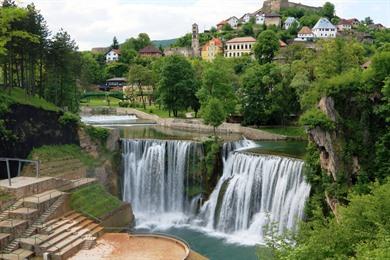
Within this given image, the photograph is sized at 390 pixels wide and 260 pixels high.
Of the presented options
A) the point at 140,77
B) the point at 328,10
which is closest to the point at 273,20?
the point at 328,10

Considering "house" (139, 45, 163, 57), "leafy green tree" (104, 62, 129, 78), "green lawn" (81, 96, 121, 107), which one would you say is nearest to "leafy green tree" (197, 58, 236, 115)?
"green lawn" (81, 96, 121, 107)

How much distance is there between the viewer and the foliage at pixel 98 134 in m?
34.0

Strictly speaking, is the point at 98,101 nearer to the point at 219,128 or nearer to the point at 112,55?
the point at 112,55

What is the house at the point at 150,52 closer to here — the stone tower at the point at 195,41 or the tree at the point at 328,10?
the stone tower at the point at 195,41

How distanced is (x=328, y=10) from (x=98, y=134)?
348 feet

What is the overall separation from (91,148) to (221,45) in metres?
77.2

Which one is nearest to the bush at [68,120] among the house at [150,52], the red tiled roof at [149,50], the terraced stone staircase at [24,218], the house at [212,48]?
the terraced stone staircase at [24,218]

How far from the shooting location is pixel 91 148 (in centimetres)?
3384

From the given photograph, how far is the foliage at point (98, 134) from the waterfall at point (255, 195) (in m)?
9.35

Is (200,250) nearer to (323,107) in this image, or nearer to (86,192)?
(86,192)

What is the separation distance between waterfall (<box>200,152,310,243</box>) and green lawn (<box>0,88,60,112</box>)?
13.6 meters

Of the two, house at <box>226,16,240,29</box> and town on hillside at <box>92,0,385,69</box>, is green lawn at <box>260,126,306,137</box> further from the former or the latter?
house at <box>226,16,240,29</box>

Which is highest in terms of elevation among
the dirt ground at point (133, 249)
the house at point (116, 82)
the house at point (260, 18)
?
the house at point (260, 18)

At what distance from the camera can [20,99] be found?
103ft
